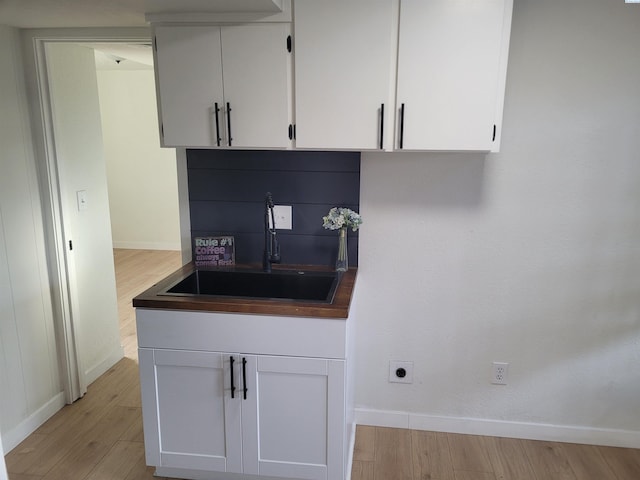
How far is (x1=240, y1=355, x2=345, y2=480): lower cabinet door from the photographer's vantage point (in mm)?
1841

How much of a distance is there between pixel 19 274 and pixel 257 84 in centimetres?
157

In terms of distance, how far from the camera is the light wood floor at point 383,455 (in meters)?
2.15

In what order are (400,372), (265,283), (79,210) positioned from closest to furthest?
1. (265,283)
2. (400,372)
3. (79,210)

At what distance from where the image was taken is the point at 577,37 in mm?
2018

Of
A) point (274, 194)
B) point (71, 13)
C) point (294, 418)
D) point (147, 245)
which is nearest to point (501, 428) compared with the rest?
point (294, 418)

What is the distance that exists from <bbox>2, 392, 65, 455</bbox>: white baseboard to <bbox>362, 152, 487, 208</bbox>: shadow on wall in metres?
2.12

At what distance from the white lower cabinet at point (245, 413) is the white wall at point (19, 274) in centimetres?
86

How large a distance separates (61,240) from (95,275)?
0.43 m

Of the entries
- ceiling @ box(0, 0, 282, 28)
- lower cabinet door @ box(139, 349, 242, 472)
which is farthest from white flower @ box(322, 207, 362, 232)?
ceiling @ box(0, 0, 282, 28)

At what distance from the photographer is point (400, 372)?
246 centimetres

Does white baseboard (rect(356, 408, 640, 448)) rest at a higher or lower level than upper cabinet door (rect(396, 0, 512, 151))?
lower

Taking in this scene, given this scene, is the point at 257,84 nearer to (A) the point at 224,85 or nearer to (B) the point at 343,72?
(A) the point at 224,85

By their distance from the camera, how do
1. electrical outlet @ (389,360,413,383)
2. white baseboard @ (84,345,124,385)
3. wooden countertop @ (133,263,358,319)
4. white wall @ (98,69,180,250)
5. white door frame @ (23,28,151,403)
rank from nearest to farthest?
wooden countertop @ (133,263,358,319)
white door frame @ (23,28,151,403)
electrical outlet @ (389,360,413,383)
white baseboard @ (84,345,124,385)
white wall @ (98,69,180,250)

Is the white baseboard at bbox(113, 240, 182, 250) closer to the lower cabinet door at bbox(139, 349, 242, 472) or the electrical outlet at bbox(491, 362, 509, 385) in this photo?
the lower cabinet door at bbox(139, 349, 242, 472)
